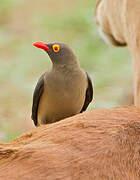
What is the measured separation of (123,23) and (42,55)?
1844 millimetres

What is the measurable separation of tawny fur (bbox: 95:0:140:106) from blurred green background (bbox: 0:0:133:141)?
947 mm

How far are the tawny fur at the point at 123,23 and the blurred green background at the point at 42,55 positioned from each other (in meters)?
0.95

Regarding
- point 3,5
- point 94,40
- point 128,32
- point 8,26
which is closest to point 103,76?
point 94,40

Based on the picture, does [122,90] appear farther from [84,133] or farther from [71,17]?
[84,133]

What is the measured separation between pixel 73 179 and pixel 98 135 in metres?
0.09

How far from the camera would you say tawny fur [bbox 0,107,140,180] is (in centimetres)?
53

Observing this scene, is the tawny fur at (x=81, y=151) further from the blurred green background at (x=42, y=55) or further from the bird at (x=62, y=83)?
the blurred green background at (x=42, y=55)

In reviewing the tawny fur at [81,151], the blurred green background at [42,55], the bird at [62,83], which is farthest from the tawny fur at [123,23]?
the blurred green background at [42,55]

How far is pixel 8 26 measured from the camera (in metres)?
3.44

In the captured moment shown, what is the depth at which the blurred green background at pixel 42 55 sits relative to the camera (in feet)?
8.00

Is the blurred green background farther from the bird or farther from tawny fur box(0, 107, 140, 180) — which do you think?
tawny fur box(0, 107, 140, 180)

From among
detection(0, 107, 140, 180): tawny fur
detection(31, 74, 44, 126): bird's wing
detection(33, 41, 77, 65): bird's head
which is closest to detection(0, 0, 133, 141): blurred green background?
detection(31, 74, 44, 126): bird's wing

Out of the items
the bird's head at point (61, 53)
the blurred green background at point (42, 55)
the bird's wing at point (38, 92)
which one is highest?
the bird's head at point (61, 53)

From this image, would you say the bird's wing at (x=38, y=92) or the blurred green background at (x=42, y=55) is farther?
the blurred green background at (x=42, y=55)
